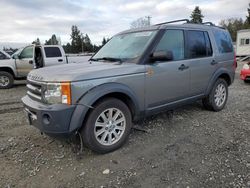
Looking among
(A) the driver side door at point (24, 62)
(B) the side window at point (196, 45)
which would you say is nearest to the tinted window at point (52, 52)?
(A) the driver side door at point (24, 62)

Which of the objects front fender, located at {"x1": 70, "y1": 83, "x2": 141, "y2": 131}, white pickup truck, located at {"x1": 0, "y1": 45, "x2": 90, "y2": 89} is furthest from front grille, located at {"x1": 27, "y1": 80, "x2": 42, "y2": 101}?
white pickup truck, located at {"x1": 0, "y1": 45, "x2": 90, "y2": 89}

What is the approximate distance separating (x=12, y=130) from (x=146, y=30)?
3272mm

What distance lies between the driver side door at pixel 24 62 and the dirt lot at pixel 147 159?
19.2 ft

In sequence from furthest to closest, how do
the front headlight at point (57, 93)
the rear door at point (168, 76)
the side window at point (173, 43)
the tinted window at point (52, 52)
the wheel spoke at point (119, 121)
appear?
the tinted window at point (52, 52) → the side window at point (173, 43) → the rear door at point (168, 76) → the wheel spoke at point (119, 121) → the front headlight at point (57, 93)

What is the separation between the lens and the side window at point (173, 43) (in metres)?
4.05

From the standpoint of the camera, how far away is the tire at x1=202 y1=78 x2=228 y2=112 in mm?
5273

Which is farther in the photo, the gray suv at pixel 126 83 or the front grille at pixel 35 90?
the front grille at pixel 35 90

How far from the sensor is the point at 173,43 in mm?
4262

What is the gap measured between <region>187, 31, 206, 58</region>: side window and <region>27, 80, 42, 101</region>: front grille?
2.87 meters

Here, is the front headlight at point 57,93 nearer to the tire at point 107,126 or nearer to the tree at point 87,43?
the tire at point 107,126

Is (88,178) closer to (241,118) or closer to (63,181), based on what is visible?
(63,181)

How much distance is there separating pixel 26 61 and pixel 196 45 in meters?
7.96

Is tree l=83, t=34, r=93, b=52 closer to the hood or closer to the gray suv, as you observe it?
the gray suv

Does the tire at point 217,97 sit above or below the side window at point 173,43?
below
